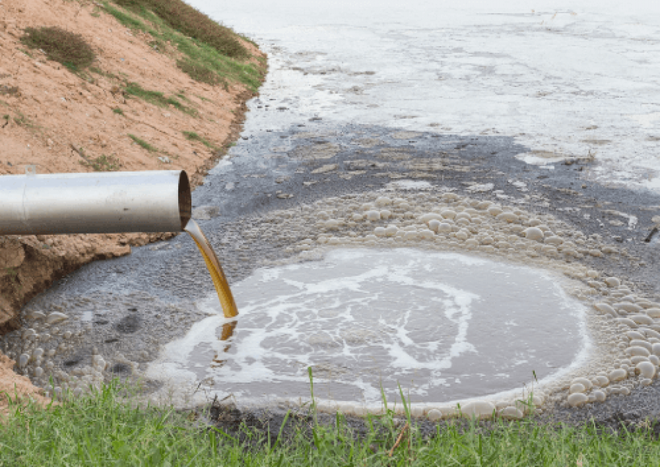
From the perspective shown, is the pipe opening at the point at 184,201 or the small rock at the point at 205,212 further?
the small rock at the point at 205,212

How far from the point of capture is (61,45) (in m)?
9.96

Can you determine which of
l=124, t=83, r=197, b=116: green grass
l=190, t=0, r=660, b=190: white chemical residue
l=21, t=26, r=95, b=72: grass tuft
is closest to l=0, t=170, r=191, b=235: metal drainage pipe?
l=21, t=26, r=95, b=72: grass tuft

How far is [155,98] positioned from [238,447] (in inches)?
343

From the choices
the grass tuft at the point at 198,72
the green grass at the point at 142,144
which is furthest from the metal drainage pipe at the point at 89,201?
the grass tuft at the point at 198,72

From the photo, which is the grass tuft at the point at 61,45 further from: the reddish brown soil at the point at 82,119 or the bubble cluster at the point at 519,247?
the bubble cluster at the point at 519,247


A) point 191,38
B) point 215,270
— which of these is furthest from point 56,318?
point 191,38

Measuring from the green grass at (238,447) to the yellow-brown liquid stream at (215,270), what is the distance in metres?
1.68

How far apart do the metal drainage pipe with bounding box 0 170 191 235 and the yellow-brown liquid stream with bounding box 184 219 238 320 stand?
46cm

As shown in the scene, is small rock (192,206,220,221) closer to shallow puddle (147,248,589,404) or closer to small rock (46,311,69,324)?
shallow puddle (147,248,589,404)

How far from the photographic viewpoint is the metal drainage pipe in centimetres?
469

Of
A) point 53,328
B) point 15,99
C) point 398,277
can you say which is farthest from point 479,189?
point 15,99

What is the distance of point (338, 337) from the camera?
5.10 meters

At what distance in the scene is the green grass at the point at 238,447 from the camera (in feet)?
9.95

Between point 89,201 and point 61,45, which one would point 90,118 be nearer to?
point 61,45
